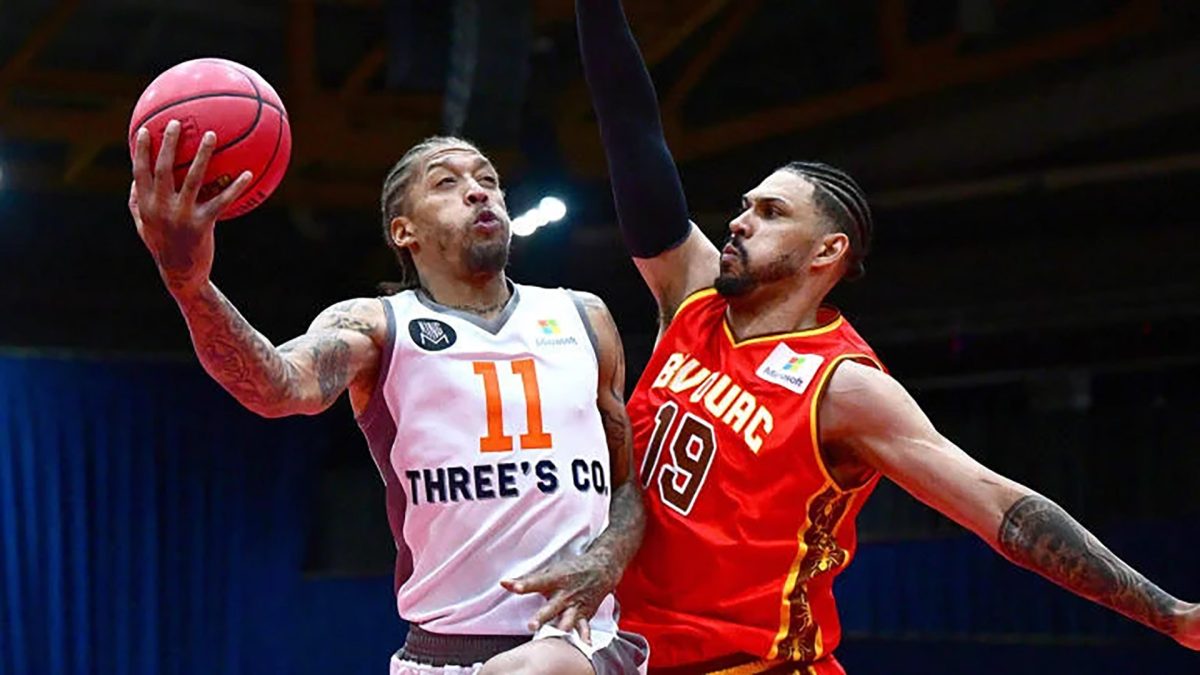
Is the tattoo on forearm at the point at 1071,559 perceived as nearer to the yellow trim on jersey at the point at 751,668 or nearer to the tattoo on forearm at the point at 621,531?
the yellow trim on jersey at the point at 751,668

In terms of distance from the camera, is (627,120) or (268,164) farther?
(627,120)

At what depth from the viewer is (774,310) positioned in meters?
4.19

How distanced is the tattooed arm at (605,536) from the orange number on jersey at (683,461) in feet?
0.37

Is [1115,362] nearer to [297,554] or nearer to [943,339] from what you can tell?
[943,339]

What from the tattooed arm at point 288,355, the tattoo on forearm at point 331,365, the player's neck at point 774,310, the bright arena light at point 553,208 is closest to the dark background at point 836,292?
the bright arena light at point 553,208

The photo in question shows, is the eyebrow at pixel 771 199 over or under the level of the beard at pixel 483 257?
over

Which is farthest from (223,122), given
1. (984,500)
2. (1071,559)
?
(1071,559)

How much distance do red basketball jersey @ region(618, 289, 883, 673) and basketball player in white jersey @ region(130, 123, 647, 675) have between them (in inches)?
7.1

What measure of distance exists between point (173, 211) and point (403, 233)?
1123 mm

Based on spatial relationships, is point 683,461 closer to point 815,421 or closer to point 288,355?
point 815,421

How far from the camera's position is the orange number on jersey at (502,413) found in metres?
3.61

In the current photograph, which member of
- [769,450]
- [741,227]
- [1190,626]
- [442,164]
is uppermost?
[442,164]

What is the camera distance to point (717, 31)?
10.5 meters

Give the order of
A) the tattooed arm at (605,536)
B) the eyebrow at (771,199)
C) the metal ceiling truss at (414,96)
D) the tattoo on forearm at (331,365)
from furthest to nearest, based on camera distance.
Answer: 1. the metal ceiling truss at (414,96)
2. the eyebrow at (771,199)
3. the tattooed arm at (605,536)
4. the tattoo on forearm at (331,365)
